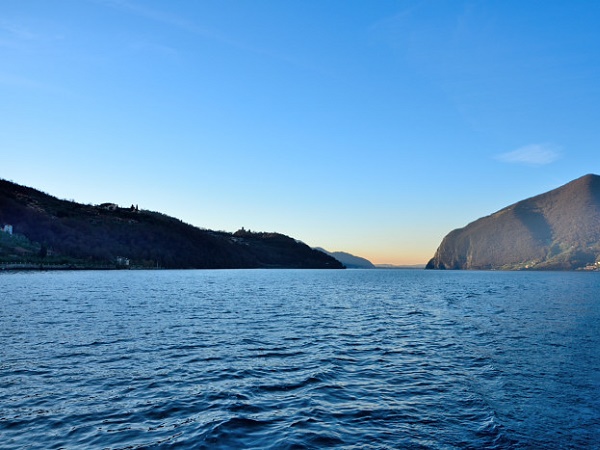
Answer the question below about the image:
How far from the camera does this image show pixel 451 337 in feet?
131

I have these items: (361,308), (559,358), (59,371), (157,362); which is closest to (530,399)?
(559,358)

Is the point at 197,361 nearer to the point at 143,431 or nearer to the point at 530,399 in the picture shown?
the point at 143,431

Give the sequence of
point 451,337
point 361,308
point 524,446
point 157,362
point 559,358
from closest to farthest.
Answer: point 524,446 → point 157,362 → point 559,358 → point 451,337 → point 361,308

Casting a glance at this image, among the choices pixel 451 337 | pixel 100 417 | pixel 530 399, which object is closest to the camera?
pixel 100 417

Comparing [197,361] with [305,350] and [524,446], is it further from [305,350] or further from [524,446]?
[524,446]

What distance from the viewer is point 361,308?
66562 mm

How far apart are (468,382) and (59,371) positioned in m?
25.3

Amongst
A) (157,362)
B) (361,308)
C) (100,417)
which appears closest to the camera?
(100,417)

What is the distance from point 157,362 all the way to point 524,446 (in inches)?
877

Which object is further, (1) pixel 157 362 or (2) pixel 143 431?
(1) pixel 157 362

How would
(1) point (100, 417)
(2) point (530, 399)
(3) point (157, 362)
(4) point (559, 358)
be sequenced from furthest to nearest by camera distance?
(4) point (559, 358) < (3) point (157, 362) < (2) point (530, 399) < (1) point (100, 417)

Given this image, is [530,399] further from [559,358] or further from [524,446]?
[559,358]

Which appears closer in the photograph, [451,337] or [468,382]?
[468,382]

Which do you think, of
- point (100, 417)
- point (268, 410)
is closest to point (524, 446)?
point (268, 410)
